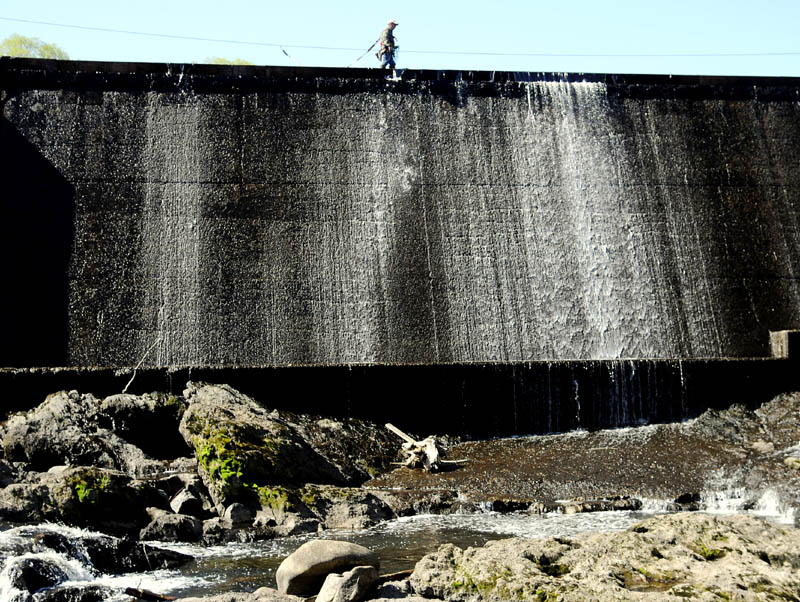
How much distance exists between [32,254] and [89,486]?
7.44m

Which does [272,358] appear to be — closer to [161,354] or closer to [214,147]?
[161,354]

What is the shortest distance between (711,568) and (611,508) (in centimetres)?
417

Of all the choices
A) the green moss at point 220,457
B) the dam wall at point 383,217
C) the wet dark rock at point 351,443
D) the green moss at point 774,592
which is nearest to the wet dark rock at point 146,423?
the green moss at point 220,457

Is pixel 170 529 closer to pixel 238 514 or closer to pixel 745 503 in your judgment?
pixel 238 514

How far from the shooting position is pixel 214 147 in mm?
16172

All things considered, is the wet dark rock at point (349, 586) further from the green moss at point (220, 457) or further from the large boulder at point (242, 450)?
the green moss at point (220, 457)

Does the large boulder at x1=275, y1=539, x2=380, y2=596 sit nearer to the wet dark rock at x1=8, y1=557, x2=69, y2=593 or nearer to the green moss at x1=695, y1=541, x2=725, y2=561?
the wet dark rock at x1=8, y1=557, x2=69, y2=593

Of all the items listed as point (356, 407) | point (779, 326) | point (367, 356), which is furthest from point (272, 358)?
point (779, 326)

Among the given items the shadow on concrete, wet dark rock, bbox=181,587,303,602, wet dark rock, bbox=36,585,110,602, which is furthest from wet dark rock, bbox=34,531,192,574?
the shadow on concrete

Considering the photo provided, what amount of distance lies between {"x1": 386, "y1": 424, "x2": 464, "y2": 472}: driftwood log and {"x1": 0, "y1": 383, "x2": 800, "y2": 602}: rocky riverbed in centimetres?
15

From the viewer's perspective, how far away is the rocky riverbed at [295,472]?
8281 millimetres

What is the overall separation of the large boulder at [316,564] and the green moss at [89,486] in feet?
9.37

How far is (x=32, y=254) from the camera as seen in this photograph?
14750mm

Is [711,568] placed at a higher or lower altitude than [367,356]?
lower
